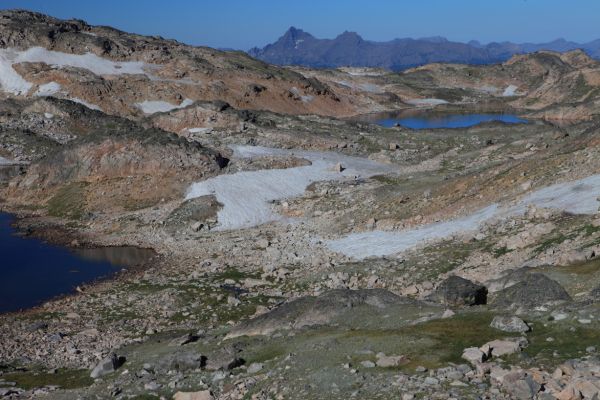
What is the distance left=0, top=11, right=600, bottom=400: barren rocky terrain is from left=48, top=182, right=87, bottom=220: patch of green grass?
34 cm

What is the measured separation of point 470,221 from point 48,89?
8326 centimetres

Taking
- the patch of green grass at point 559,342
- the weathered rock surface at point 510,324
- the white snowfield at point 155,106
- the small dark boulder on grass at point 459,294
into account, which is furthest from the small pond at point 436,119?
the patch of green grass at point 559,342

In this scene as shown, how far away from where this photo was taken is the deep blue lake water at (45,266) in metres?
39.9

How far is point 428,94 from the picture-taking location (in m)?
182

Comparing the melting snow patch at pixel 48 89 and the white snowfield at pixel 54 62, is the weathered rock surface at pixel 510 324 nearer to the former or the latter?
the melting snow patch at pixel 48 89

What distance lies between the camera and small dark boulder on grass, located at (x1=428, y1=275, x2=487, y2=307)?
85.6 feet

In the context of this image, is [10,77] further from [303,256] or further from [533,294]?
[533,294]

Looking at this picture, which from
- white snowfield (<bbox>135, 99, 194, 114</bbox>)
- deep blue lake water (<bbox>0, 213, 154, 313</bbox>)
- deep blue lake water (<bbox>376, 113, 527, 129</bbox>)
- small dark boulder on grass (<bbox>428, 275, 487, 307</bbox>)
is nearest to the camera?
small dark boulder on grass (<bbox>428, 275, 487, 307</bbox>)

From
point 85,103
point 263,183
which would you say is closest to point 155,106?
point 85,103

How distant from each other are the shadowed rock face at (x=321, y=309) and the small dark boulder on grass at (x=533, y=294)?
3.72 m

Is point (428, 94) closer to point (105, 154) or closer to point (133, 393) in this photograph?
point (105, 154)

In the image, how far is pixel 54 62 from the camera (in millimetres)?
110750

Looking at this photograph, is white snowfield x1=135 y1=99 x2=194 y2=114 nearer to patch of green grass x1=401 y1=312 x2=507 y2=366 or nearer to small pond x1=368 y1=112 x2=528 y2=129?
small pond x1=368 y1=112 x2=528 y2=129

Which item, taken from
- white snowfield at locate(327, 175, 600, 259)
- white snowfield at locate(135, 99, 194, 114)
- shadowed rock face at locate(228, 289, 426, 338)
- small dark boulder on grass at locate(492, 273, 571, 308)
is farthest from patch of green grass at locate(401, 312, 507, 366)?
white snowfield at locate(135, 99, 194, 114)
